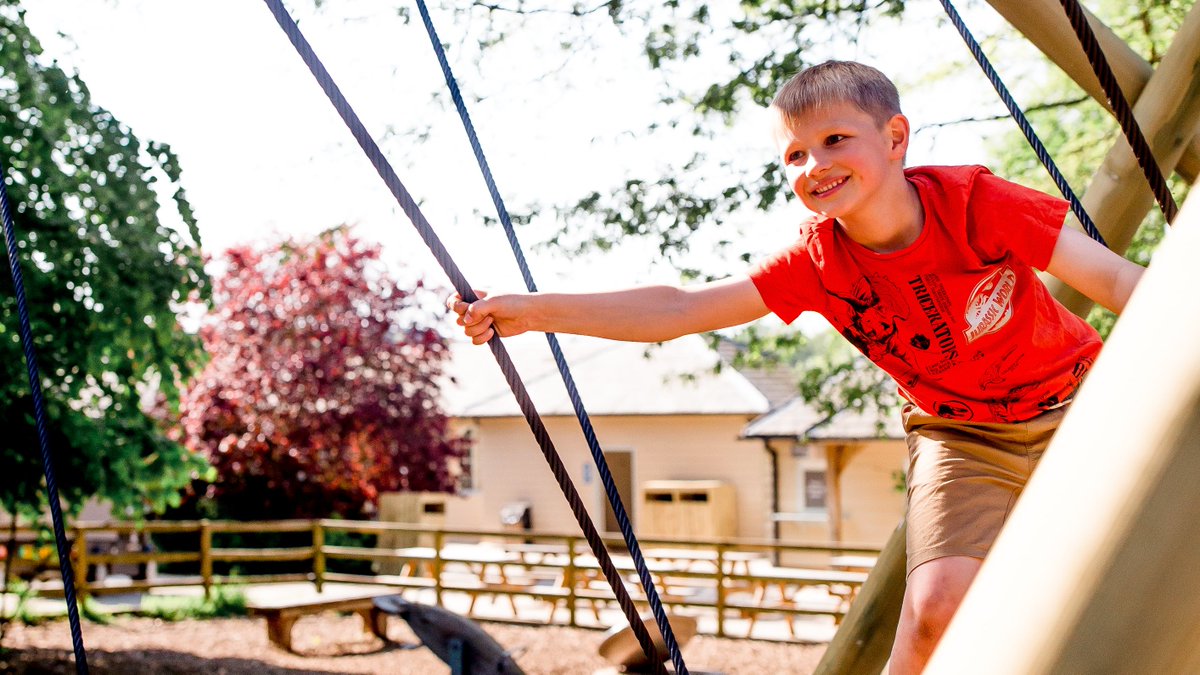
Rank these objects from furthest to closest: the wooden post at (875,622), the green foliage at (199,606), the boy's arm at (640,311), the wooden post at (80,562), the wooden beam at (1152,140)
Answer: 1. the wooden post at (80,562)
2. the green foliage at (199,606)
3. the wooden beam at (1152,140)
4. the wooden post at (875,622)
5. the boy's arm at (640,311)

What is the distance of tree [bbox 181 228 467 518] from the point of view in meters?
13.3

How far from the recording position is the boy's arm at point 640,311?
6.43ft

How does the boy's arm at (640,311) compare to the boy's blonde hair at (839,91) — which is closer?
the boy's blonde hair at (839,91)

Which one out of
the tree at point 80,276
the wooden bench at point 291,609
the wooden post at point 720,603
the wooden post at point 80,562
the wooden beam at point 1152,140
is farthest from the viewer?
the wooden post at point 80,562

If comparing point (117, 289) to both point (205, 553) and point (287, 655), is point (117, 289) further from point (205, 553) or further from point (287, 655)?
point (205, 553)

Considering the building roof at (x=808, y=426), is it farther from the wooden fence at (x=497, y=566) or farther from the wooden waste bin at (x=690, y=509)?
the wooden fence at (x=497, y=566)

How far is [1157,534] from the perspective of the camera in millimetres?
476

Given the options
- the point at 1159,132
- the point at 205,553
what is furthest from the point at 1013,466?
the point at 205,553

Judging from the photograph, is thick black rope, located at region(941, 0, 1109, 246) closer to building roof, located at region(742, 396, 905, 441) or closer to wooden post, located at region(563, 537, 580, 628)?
wooden post, located at region(563, 537, 580, 628)

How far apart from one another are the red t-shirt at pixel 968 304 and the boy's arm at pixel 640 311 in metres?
0.17

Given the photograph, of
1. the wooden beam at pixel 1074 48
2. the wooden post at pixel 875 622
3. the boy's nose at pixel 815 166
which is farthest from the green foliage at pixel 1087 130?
the boy's nose at pixel 815 166

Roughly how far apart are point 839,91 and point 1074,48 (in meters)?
1.20

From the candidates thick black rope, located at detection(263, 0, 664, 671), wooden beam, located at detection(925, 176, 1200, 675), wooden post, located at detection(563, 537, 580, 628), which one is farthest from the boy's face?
wooden post, located at detection(563, 537, 580, 628)

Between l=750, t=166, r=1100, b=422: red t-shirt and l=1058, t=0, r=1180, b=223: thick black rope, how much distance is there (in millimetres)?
229
